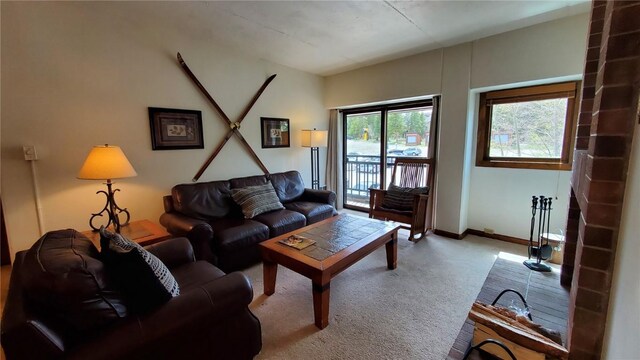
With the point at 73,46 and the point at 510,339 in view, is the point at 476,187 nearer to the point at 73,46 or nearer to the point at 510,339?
the point at 510,339

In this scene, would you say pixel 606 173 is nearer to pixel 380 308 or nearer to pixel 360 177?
pixel 380 308

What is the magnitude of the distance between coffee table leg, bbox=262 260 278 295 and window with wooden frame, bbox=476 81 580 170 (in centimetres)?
307

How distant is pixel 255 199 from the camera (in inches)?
126

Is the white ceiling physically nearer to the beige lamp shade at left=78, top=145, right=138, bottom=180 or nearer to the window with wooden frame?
the window with wooden frame

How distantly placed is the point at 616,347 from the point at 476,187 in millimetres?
2986

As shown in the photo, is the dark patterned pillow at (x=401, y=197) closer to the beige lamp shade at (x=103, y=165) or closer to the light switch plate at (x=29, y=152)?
the beige lamp shade at (x=103, y=165)

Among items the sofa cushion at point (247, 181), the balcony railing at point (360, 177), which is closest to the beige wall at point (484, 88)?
the balcony railing at point (360, 177)

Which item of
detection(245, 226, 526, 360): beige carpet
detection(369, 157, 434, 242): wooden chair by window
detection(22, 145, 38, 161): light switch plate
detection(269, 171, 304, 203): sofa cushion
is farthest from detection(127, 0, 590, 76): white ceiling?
detection(245, 226, 526, 360): beige carpet

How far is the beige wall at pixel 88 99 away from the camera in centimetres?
218

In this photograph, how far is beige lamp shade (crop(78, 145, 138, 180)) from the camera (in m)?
2.09

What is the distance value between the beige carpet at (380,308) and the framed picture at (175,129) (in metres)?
1.70

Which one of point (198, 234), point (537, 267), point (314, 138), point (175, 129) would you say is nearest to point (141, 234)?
point (198, 234)

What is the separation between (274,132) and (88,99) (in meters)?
2.21

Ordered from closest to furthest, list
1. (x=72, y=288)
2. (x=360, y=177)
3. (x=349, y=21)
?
(x=72, y=288)
(x=349, y=21)
(x=360, y=177)
